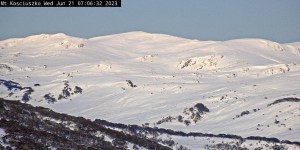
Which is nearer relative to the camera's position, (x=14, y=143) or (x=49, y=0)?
(x=49, y=0)

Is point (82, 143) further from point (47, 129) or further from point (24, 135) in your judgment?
point (24, 135)

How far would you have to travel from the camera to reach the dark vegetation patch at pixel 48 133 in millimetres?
140125

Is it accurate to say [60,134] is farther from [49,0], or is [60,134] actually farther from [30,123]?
[49,0]

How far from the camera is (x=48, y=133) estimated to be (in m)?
155

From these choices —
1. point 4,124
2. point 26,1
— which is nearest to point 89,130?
point 4,124

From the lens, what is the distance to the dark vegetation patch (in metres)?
140

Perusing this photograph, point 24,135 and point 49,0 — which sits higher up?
point 49,0

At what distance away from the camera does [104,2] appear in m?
115

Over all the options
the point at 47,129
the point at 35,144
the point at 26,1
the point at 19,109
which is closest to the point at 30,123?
the point at 47,129

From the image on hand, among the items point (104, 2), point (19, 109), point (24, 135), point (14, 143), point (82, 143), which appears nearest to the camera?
point (104, 2)

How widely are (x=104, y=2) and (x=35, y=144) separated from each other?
118 ft

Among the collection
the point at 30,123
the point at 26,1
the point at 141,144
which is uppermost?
the point at 26,1

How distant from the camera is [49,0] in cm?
11606

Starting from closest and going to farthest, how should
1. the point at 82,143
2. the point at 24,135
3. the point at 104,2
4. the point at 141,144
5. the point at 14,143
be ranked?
the point at 104,2, the point at 14,143, the point at 24,135, the point at 82,143, the point at 141,144
